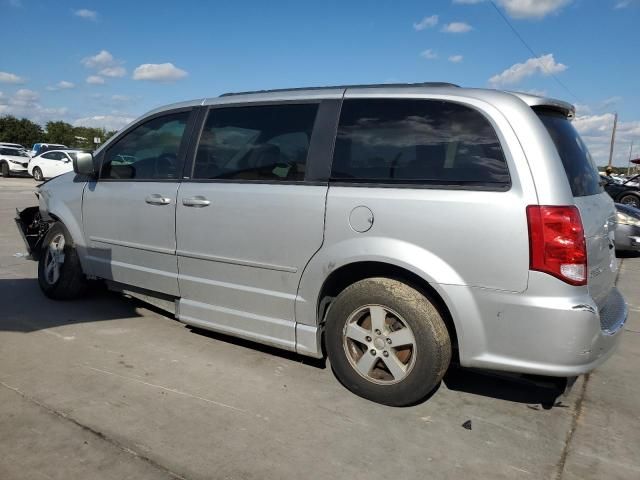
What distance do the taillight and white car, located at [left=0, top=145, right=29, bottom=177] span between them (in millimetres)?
28550

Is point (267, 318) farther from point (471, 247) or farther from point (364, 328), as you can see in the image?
point (471, 247)

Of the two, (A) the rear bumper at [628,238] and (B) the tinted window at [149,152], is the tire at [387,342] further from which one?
(A) the rear bumper at [628,238]

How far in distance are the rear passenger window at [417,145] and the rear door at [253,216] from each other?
16 centimetres

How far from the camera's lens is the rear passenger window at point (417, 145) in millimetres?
2961

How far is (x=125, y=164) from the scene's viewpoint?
466 cm

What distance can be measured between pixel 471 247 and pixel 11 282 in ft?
16.9

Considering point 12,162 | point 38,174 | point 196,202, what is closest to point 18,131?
point 12,162

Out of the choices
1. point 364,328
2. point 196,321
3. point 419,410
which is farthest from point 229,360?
point 419,410

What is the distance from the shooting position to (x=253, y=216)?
363 centimetres

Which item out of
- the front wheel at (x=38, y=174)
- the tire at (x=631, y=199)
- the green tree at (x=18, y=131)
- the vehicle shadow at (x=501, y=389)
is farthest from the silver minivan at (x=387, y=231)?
the green tree at (x=18, y=131)

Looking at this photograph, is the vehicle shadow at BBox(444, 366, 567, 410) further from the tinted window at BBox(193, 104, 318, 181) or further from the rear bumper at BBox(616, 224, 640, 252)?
the rear bumper at BBox(616, 224, 640, 252)

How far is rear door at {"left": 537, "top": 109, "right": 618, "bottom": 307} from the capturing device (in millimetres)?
2918

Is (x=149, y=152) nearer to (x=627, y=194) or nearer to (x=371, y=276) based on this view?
(x=371, y=276)

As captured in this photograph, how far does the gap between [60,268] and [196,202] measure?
2.01 m
